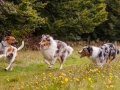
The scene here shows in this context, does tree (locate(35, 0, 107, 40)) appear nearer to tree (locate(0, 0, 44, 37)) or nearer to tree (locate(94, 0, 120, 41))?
tree (locate(0, 0, 44, 37))

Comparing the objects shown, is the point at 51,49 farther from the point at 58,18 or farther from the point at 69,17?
the point at 69,17

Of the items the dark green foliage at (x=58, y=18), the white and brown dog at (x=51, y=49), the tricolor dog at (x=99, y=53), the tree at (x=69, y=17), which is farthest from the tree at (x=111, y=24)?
the tricolor dog at (x=99, y=53)

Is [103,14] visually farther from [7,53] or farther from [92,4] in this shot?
[7,53]

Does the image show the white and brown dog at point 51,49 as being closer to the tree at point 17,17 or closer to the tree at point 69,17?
the tree at point 17,17

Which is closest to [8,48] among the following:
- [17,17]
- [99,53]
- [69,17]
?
[99,53]

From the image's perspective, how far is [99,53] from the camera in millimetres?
13789

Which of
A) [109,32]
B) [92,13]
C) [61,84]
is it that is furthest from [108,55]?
[109,32]

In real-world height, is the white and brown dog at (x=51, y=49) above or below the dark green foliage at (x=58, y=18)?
above

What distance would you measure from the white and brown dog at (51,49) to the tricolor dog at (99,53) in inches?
67.5

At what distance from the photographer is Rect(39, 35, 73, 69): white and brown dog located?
14.8 meters

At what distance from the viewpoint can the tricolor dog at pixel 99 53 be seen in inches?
531

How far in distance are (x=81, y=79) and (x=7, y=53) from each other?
258 inches

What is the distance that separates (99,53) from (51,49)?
90.1 inches

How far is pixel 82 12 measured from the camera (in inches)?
1084
